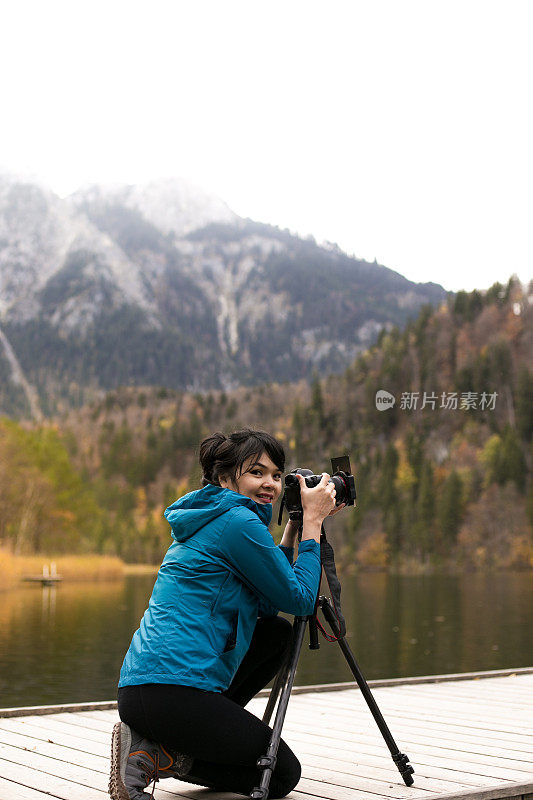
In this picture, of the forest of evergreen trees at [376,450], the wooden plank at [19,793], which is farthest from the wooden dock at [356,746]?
the forest of evergreen trees at [376,450]

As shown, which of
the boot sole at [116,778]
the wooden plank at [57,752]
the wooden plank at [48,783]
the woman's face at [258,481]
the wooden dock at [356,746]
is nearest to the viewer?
the boot sole at [116,778]

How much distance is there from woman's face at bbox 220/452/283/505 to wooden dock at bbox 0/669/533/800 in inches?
36.8

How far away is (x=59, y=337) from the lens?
495 feet

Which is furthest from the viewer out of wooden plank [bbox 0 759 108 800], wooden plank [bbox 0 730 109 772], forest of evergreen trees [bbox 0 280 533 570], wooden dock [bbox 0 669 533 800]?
forest of evergreen trees [bbox 0 280 533 570]

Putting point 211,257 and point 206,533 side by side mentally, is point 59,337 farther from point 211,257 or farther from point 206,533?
point 206,533

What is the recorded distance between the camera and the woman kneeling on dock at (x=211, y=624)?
267 centimetres

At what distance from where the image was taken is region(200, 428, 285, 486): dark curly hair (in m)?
2.85

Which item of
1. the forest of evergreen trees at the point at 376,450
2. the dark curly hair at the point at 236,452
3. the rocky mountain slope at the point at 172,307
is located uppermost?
the rocky mountain slope at the point at 172,307

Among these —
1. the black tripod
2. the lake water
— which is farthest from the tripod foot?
the lake water

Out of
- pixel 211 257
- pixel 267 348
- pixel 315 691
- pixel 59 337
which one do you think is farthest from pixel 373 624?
pixel 211 257

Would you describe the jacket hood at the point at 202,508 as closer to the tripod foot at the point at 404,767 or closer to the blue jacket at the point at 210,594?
the blue jacket at the point at 210,594

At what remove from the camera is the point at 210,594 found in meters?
2.71

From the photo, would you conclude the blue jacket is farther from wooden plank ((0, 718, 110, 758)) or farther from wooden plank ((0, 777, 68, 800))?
wooden plank ((0, 718, 110, 758))

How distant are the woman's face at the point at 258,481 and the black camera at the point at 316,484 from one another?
58mm
